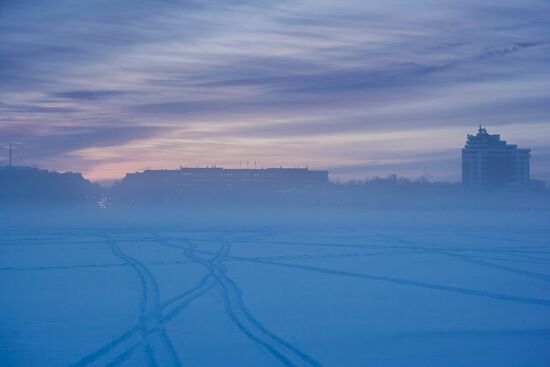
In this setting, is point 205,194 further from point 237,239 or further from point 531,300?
point 531,300

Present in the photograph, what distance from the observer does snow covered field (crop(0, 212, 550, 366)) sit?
840 cm

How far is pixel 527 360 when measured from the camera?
8.07 metres

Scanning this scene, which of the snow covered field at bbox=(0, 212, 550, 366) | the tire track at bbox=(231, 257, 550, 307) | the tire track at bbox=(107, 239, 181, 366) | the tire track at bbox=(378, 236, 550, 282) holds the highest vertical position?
the tire track at bbox=(107, 239, 181, 366)

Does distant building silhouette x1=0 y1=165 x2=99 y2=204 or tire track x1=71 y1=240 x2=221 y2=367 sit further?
distant building silhouette x1=0 y1=165 x2=99 y2=204

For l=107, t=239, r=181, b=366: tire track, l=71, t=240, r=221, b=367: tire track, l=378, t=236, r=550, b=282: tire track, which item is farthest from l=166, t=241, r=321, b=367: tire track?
l=378, t=236, r=550, b=282: tire track

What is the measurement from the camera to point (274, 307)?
453 inches

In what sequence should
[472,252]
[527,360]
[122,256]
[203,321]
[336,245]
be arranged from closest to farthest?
1. [527,360]
2. [203,321]
3. [122,256]
4. [472,252]
5. [336,245]

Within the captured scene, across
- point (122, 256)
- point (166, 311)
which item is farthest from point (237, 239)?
point (166, 311)

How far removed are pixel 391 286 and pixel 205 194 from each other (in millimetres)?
68531

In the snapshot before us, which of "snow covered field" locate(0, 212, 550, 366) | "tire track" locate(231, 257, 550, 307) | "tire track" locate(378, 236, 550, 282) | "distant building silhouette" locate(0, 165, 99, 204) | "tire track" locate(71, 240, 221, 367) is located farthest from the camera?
"distant building silhouette" locate(0, 165, 99, 204)

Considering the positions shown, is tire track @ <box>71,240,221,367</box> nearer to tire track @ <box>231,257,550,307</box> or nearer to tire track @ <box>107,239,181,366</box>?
tire track @ <box>107,239,181,366</box>

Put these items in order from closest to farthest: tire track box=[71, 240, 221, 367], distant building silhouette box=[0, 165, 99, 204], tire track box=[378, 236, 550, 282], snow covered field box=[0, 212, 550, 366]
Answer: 1. tire track box=[71, 240, 221, 367]
2. snow covered field box=[0, 212, 550, 366]
3. tire track box=[378, 236, 550, 282]
4. distant building silhouette box=[0, 165, 99, 204]

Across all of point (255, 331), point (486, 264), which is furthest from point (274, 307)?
point (486, 264)

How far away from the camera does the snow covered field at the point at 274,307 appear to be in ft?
27.6
